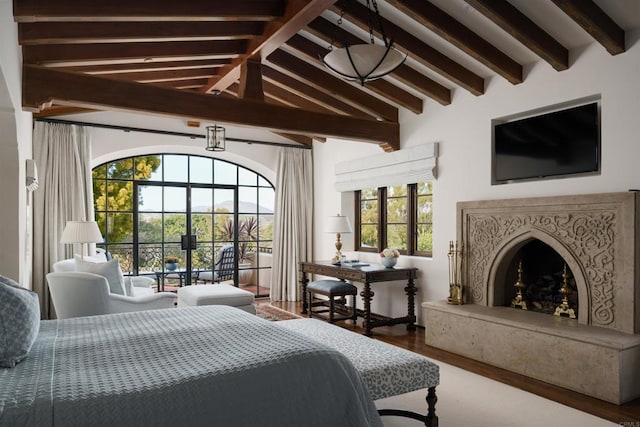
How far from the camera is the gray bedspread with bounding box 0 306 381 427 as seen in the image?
1.55 meters

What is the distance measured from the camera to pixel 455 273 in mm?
4734

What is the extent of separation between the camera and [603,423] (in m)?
2.81

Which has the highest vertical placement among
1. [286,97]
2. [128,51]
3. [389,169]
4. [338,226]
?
[286,97]

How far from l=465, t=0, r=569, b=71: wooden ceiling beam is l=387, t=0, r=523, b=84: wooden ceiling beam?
39 centimetres

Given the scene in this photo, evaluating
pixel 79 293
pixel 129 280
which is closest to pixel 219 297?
pixel 129 280

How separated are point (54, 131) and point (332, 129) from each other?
3393 millimetres

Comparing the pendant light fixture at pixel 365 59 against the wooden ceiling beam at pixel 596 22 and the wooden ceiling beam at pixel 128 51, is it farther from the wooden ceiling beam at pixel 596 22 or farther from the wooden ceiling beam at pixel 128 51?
the wooden ceiling beam at pixel 128 51

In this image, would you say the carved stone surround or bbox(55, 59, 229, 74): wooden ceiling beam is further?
bbox(55, 59, 229, 74): wooden ceiling beam

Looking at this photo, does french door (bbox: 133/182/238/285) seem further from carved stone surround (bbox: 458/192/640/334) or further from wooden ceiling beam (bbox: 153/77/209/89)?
carved stone surround (bbox: 458/192/640/334)

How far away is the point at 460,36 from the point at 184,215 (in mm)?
4634

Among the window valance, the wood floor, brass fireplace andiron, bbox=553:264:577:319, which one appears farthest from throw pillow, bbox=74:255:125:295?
brass fireplace andiron, bbox=553:264:577:319

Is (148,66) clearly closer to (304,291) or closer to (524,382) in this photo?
(304,291)

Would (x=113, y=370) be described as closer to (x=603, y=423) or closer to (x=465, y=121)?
(x=603, y=423)

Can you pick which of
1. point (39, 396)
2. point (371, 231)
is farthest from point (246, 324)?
point (371, 231)
